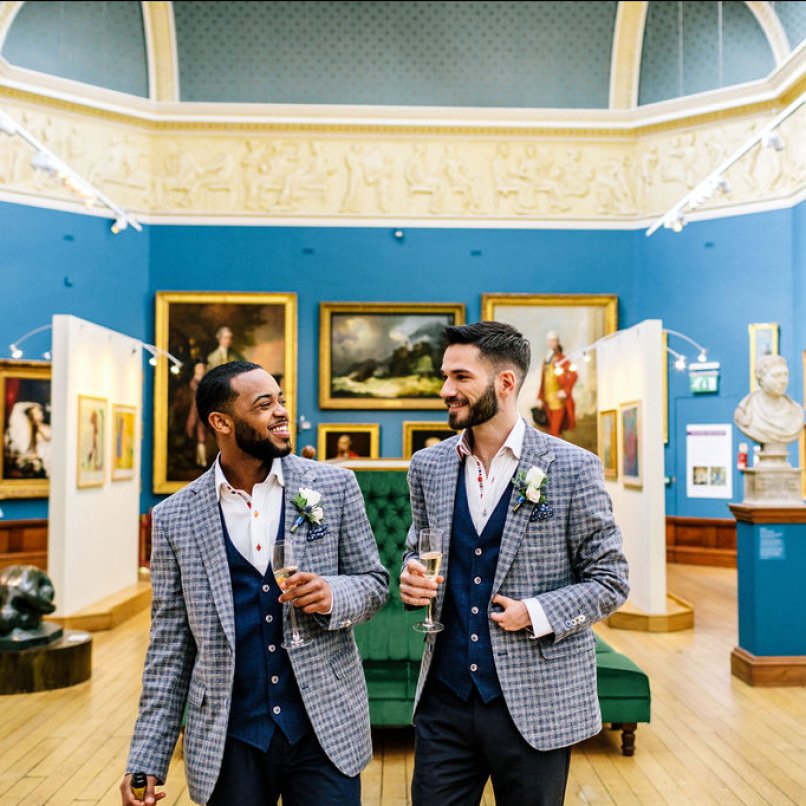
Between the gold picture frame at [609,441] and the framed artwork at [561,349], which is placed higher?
the framed artwork at [561,349]

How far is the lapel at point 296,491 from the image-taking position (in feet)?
9.41

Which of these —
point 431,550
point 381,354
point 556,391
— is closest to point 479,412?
point 431,550

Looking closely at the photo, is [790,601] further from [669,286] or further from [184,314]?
[184,314]

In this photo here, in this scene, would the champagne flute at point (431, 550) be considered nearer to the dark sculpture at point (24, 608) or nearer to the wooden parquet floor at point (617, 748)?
the wooden parquet floor at point (617, 748)

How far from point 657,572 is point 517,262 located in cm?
719

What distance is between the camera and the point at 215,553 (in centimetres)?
283

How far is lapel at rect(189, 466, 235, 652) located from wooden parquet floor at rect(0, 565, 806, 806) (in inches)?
131

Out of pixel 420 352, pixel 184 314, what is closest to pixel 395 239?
pixel 420 352

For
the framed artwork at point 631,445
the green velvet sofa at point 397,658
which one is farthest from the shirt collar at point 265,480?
the framed artwork at point 631,445

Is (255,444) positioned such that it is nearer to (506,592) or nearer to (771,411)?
(506,592)

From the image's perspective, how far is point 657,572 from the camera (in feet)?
35.5

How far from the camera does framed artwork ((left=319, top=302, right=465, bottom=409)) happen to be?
16.0 metres

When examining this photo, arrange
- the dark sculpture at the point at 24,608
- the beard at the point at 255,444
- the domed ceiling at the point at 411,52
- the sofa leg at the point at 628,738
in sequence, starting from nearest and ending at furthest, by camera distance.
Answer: the beard at the point at 255,444 → the sofa leg at the point at 628,738 → the dark sculpture at the point at 24,608 → the domed ceiling at the point at 411,52

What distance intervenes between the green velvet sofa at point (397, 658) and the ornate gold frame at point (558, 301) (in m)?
9.21
